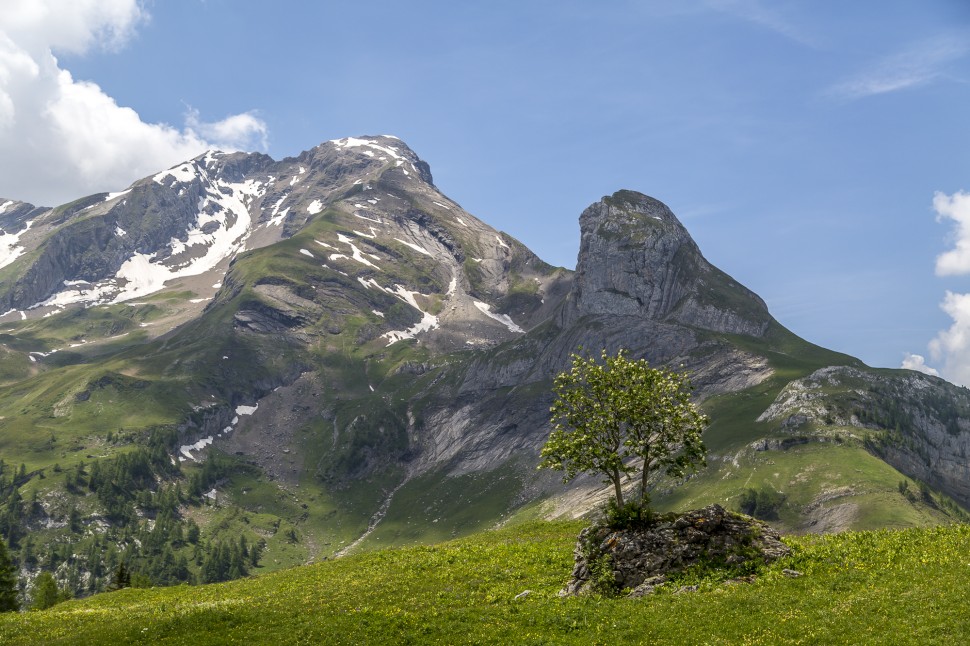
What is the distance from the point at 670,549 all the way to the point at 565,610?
808cm

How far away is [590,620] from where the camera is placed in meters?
33.0

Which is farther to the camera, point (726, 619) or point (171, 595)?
point (171, 595)

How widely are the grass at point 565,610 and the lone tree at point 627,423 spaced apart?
7.80m

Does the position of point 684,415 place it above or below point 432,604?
above

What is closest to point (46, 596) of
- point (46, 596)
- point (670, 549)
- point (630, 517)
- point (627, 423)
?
point (46, 596)

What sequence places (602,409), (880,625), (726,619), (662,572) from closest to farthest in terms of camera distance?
(880,625), (726,619), (662,572), (602,409)

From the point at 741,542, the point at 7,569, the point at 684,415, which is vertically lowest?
the point at 7,569

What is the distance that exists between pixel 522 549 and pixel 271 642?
2362cm

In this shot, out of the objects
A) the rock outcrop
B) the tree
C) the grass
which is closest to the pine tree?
the tree

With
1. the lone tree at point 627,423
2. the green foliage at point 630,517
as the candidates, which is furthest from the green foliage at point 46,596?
the green foliage at point 630,517

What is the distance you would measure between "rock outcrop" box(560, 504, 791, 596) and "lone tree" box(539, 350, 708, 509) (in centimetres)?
327

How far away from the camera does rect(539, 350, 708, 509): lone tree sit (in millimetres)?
44281

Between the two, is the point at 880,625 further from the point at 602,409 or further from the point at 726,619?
the point at 602,409

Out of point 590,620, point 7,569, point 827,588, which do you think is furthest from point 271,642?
point 7,569
